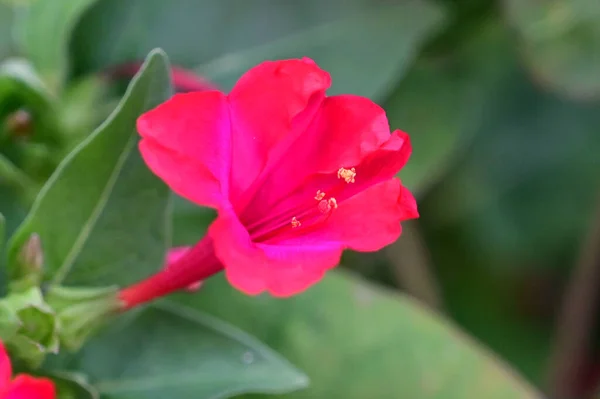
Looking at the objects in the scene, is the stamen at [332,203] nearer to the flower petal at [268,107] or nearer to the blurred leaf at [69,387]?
the flower petal at [268,107]

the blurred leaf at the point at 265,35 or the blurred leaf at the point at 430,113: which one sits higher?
the blurred leaf at the point at 265,35

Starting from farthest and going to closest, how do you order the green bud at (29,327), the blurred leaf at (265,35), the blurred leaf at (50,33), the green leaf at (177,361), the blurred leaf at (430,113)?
the blurred leaf at (430,113) → the blurred leaf at (265,35) → the blurred leaf at (50,33) → the green leaf at (177,361) → the green bud at (29,327)

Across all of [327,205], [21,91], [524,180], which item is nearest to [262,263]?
[327,205]

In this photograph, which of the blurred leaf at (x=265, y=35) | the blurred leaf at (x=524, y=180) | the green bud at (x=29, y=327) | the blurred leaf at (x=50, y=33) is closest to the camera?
the green bud at (x=29, y=327)

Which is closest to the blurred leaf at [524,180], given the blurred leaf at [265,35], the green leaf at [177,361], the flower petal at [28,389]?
the blurred leaf at [265,35]

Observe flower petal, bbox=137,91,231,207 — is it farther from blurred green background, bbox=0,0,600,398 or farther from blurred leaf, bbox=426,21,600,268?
blurred leaf, bbox=426,21,600,268

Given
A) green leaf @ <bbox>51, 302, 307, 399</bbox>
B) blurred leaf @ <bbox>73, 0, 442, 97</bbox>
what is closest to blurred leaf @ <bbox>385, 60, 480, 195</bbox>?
blurred leaf @ <bbox>73, 0, 442, 97</bbox>
